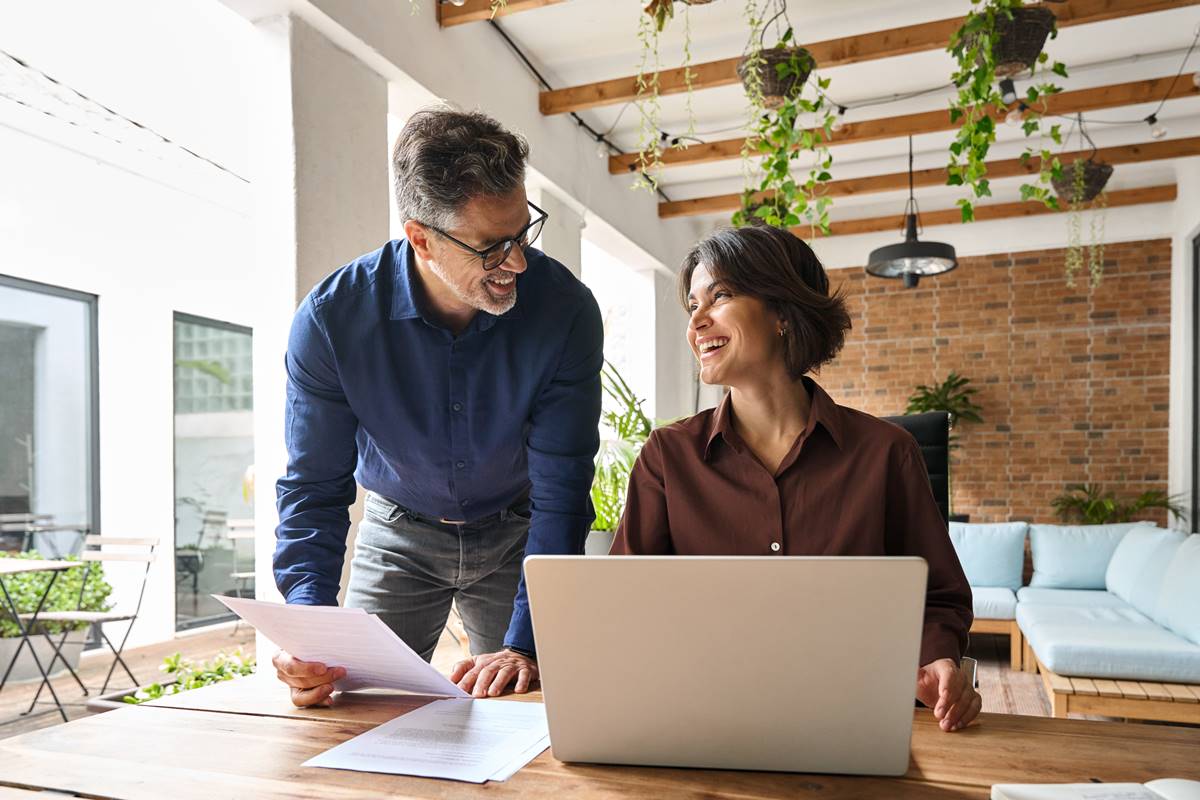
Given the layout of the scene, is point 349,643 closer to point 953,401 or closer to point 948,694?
point 948,694

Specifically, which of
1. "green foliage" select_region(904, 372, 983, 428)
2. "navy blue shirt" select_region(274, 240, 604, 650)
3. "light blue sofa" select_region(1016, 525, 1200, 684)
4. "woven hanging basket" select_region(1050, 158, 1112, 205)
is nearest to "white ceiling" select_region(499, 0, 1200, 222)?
"woven hanging basket" select_region(1050, 158, 1112, 205)

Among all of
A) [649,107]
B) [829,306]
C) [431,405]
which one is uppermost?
[649,107]

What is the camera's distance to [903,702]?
0.88 metres

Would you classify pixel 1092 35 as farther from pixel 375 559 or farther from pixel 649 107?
pixel 375 559

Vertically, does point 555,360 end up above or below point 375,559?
above

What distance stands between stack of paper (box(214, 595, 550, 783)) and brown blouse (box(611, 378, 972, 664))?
1.41ft

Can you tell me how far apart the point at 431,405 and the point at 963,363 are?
273 inches

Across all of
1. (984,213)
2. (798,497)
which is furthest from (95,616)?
(984,213)

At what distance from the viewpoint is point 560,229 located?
5.18 meters

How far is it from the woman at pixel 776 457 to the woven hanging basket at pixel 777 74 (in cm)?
247

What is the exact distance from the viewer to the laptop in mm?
832

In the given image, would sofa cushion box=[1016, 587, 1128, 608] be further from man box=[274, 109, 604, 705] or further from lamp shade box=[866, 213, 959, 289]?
man box=[274, 109, 604, 705]

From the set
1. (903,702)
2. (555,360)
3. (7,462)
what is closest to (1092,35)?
(555,360)

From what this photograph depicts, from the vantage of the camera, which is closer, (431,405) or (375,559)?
(431,405)
